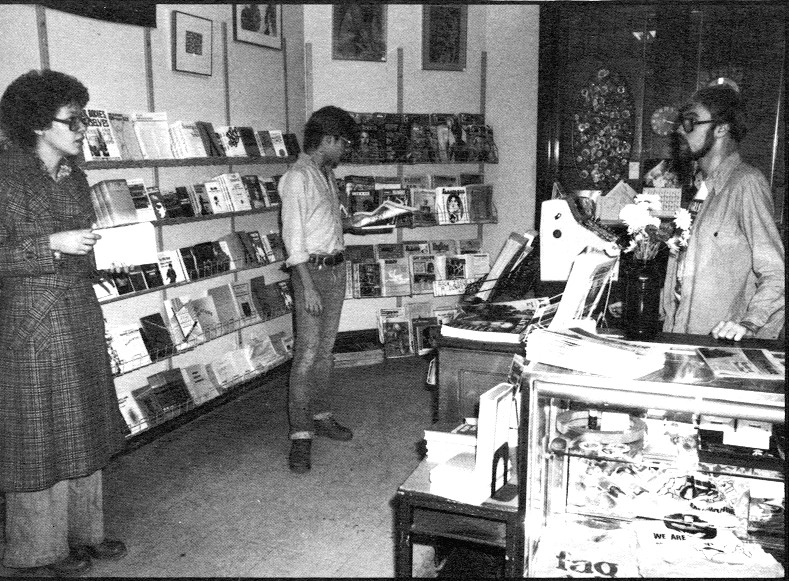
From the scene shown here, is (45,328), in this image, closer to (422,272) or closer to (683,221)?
(683,221)

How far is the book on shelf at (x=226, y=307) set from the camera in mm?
4574

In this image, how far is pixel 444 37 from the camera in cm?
591

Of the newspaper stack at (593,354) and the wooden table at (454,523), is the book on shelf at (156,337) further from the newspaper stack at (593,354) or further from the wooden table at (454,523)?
the newspaper stack at (593,354)

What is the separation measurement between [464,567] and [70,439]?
1491mm

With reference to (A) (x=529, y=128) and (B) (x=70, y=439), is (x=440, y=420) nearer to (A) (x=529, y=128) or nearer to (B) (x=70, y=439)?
(B) (x=70, y=439)

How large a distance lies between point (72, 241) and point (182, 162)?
1814 millimetres

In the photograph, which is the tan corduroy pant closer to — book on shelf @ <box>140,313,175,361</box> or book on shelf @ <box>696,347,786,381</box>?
book on shelf @ <box>140,313,175,361</box>

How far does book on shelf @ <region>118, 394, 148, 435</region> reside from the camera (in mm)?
3850

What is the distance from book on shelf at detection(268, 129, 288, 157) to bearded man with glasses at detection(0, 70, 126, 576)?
99.9 inches

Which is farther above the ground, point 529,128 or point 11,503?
point 529,128

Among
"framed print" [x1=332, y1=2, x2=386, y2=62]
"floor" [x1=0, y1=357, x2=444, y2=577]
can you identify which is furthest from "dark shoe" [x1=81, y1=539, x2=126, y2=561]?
"framed print" [x1=332, y1=2, x2=386, y2=62]

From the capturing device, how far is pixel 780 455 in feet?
6.27

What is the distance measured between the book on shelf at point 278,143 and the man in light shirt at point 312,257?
1.34 meters

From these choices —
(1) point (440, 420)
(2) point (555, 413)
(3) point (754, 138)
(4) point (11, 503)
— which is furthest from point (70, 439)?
(3) point (754, 138)
